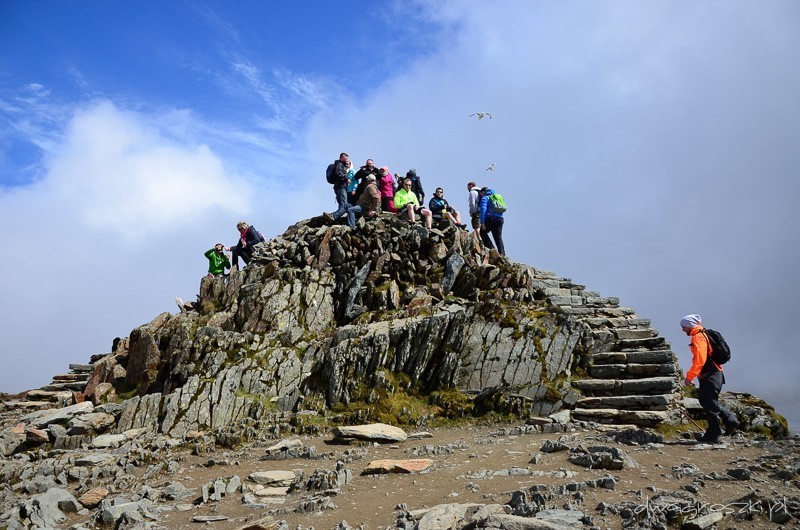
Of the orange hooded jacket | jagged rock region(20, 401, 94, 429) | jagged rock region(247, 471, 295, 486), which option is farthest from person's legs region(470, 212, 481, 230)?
jagged rock region(20, 401, 94, 429)

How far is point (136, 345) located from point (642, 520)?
2113cm

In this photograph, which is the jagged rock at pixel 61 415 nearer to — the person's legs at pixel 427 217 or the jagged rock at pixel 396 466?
the jagged rock at pixel 396 466

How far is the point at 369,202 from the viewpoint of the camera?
29078mm

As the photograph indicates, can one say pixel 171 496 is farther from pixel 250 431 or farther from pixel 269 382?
pixel 269 382

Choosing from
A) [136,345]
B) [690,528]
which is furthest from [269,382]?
[690,528]

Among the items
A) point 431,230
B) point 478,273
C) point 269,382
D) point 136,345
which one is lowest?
point 269,382

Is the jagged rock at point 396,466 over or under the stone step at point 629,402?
under

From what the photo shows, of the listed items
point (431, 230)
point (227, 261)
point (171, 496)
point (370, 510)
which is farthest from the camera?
point (227, 261)

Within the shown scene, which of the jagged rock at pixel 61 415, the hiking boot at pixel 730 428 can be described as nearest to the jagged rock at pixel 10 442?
the jagged rock at pixel 61 415

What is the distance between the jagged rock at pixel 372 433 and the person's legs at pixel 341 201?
14.9 m

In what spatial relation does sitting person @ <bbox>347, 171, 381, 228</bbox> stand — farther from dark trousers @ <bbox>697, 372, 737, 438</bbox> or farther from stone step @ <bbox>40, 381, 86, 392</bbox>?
dark trousers @ <bbox>697, 372, 737, 438</bbox>

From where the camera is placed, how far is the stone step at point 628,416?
15.5 metres

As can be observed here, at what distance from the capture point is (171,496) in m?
12.1

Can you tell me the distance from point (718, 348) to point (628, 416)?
375cm
